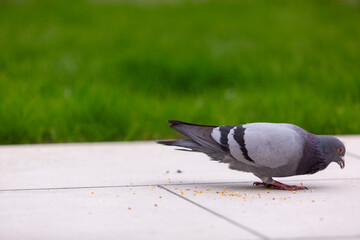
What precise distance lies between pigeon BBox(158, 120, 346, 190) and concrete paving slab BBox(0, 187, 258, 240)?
19.1 inches

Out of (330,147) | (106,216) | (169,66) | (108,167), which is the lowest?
(106,216)

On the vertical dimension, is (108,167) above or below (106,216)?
above

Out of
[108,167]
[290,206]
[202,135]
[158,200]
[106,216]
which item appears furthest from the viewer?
[108,167]

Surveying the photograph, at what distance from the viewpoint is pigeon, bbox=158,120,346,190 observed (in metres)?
3.84

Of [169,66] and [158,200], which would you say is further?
[169,66]

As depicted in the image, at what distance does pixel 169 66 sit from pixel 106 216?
5.90 meters

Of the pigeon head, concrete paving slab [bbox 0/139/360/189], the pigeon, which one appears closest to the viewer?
the pigeon

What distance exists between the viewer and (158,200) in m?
3.69

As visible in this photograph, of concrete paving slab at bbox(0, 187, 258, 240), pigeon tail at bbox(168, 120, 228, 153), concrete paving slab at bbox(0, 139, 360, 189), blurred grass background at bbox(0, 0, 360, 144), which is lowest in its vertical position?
concrete paving slab at bbox(0, 187, 258, 240)

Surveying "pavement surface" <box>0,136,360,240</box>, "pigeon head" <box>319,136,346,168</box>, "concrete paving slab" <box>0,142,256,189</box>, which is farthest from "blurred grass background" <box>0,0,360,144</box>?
"pigeon head" <box>319,136,346,168</box>

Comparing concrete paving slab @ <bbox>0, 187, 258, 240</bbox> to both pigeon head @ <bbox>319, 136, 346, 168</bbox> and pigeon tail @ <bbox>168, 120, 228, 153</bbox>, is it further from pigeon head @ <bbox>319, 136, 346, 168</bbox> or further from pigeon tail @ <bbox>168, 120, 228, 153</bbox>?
pigeon head @ <bbox>319, 136, 346, 168</bbox>

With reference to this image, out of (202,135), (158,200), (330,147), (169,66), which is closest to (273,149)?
(330,147)

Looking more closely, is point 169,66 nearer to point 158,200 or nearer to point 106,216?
point 158,200

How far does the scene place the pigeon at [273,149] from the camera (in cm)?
384
